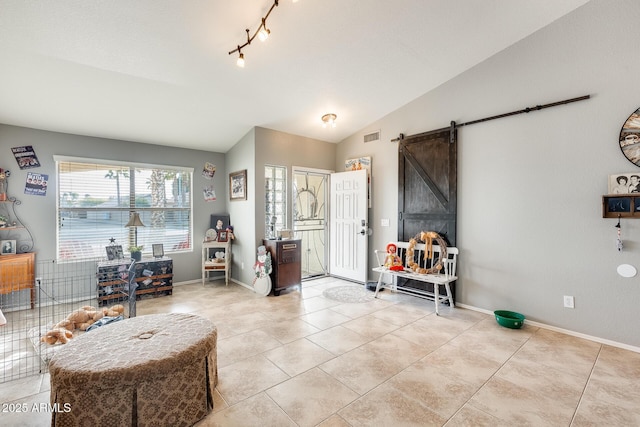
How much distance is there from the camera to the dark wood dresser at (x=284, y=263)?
14.5 feet

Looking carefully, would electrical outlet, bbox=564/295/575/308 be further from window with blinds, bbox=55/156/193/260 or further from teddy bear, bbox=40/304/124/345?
window with blinds, bbox=55/156/193/260

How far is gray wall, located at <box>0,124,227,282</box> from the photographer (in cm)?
373

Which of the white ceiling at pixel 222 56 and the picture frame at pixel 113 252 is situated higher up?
the white ceiling at pixel 222 56

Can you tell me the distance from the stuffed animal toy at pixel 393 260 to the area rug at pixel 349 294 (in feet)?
1.90

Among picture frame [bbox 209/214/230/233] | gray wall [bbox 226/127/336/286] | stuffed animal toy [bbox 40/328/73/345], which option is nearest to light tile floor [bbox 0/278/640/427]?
stuffed animal toy [bbox 40/328/73/345]

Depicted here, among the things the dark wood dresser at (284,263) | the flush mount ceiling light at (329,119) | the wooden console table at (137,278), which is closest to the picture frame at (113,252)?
the wooden console table at (137,278)

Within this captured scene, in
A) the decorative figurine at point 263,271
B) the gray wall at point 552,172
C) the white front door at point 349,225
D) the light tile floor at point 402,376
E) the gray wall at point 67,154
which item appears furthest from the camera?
the white front door at point 349,225

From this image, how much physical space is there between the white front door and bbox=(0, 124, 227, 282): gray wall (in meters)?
2.33

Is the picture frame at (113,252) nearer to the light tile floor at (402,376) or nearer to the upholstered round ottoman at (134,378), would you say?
the light tile floor at (402,376)

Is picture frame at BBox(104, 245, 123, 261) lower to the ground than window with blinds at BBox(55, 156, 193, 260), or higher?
lower

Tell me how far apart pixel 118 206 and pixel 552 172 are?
19.1 ft

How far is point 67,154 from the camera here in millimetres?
4043

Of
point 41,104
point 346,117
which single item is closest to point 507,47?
point 346,117

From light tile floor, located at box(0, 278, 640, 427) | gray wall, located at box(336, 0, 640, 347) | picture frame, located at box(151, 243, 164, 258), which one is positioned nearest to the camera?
light tile floor, located at box(0, 278, 640, 427)
